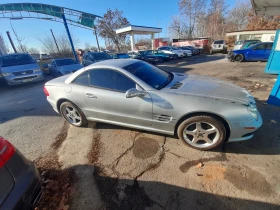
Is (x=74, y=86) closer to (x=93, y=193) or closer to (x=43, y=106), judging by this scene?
(x=93, y=193)

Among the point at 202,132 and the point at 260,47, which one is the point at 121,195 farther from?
the point at 260,47

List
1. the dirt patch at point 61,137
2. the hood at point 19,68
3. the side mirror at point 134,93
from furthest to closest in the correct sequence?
the hood at point 19,68
the dirt patch at point 61,137
the side mirror at point 134,93

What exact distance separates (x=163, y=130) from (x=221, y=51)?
23841 mm

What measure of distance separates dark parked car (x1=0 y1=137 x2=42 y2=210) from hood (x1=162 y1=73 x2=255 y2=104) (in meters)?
2.17

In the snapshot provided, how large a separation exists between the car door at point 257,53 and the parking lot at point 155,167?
9.44m

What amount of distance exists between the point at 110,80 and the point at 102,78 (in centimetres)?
20

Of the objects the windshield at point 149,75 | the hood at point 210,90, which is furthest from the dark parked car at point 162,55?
the hood at point 210,90

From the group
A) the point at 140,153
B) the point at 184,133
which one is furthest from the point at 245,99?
the point at 140,153

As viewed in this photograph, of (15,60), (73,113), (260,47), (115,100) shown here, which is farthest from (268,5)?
(15,60)

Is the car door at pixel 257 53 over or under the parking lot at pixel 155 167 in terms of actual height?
over

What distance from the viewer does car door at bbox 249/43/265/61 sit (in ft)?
34.3

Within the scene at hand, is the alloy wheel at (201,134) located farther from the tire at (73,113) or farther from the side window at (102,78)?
the tire at (73,113)

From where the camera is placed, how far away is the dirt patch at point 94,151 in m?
2.56

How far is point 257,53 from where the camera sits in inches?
418
